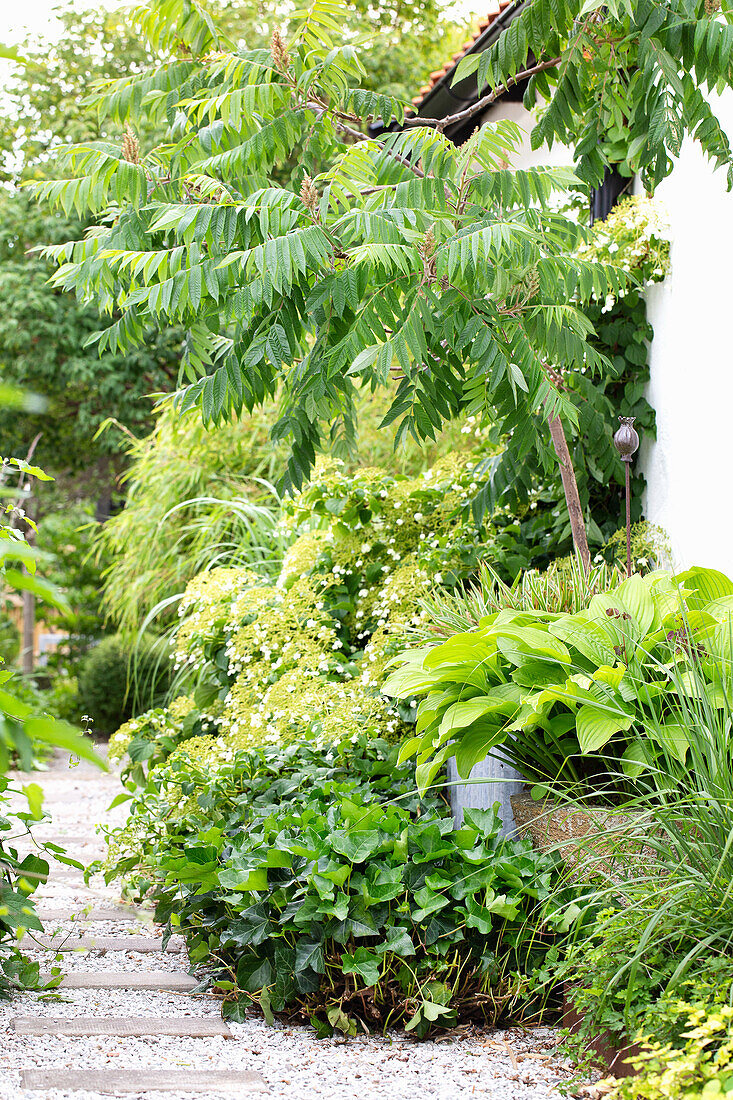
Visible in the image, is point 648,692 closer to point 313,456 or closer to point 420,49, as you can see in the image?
point 313,456

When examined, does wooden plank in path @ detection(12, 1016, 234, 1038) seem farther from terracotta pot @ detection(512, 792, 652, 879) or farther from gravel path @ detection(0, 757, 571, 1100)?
terracotta pot @ detection(512, 792, 652, 879)

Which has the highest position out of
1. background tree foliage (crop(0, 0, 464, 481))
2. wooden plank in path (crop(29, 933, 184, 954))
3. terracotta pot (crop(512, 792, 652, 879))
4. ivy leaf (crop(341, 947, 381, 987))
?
background tree foliage (crop(0, 0, 464, 481))

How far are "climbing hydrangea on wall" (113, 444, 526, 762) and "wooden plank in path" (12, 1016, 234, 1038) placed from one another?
125 centimetres

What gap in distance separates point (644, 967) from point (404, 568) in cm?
253

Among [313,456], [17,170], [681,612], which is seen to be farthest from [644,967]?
[17,170]

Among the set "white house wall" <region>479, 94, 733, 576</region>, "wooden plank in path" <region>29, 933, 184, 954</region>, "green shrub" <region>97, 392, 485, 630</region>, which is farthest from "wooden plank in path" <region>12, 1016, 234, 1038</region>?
"green shrub" <region>97, 392, 485, 630</region>

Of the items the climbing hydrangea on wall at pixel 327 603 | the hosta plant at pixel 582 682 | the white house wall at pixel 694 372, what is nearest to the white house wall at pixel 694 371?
the white house wall at pixel 694 372

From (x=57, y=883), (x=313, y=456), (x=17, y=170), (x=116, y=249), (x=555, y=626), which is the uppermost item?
(x=17, y=170)

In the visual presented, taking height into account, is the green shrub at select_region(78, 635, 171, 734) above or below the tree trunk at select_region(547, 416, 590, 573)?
below

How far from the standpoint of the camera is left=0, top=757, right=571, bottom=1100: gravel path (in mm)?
2266

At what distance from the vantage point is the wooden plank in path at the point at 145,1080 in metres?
2.21

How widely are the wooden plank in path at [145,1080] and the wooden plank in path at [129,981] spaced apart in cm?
62

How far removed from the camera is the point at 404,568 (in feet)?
14.6

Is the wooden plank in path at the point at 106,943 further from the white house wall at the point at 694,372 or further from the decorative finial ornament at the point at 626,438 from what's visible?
the white house wall at the point at 694,372
